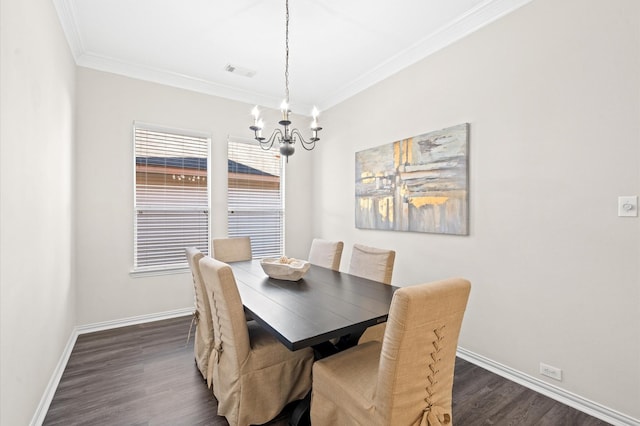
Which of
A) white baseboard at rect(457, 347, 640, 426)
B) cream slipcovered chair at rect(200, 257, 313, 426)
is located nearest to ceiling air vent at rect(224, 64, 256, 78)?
cream slipcovered chair at rect(200, 257, 313, 426)

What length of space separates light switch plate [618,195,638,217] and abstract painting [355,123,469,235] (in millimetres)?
981

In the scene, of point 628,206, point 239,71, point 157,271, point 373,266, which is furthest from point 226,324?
point 239,71

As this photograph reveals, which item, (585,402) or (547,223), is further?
(547,223)

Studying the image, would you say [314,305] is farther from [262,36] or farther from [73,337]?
[73,337]

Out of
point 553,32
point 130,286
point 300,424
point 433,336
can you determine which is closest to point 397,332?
point 433,336

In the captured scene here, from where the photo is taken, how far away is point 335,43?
3.08 metres

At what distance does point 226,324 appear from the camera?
5.91 feet

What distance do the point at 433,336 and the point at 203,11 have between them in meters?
2.98

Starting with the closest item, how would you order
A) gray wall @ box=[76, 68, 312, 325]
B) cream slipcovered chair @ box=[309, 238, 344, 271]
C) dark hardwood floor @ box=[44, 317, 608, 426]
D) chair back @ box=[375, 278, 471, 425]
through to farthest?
chair back @ box=[375, 278, 471, 425]
dark hardwood floor @ box=[44, 317, 608, 426]
cream slipcovered chair @ box=[309, 238, 344, 271]
gray wall @ box=[76, 68, 312, 325]

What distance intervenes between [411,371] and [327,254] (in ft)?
6.13

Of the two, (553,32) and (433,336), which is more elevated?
(553,32)

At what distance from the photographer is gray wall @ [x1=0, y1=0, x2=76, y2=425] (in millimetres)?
1438

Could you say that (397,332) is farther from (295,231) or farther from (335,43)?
(295,231)

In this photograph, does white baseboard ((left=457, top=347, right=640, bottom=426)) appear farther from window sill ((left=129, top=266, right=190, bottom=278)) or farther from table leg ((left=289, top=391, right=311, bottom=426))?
window sill ((left=129, top=266, right=190, bottom=278))
